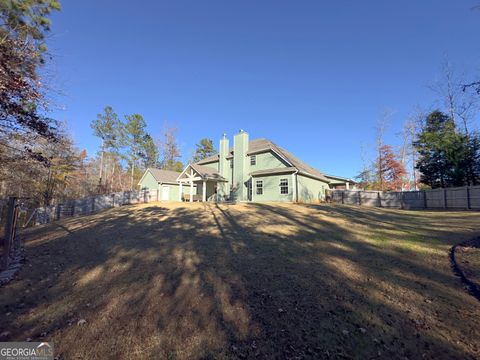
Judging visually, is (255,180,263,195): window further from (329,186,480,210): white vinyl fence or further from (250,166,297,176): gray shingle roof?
(329,186,480,210): white vinyl fence

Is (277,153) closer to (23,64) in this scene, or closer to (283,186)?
(283,186)

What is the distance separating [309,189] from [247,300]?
61.5 ft

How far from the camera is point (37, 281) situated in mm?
5535

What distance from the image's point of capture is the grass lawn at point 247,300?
126 inches

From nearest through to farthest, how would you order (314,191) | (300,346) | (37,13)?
(300,346) < (37,13) < (314,191)

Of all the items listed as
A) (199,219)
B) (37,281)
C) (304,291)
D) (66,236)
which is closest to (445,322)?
(304,291)

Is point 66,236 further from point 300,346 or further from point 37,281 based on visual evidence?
point 300,346

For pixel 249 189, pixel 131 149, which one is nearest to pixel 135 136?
pixel 131 149

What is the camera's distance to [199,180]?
2334 cm

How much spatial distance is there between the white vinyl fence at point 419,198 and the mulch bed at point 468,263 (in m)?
11.9

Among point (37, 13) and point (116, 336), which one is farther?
point (37, 13)

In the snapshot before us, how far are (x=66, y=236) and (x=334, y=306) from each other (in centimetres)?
1066

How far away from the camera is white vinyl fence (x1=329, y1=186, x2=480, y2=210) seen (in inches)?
621
